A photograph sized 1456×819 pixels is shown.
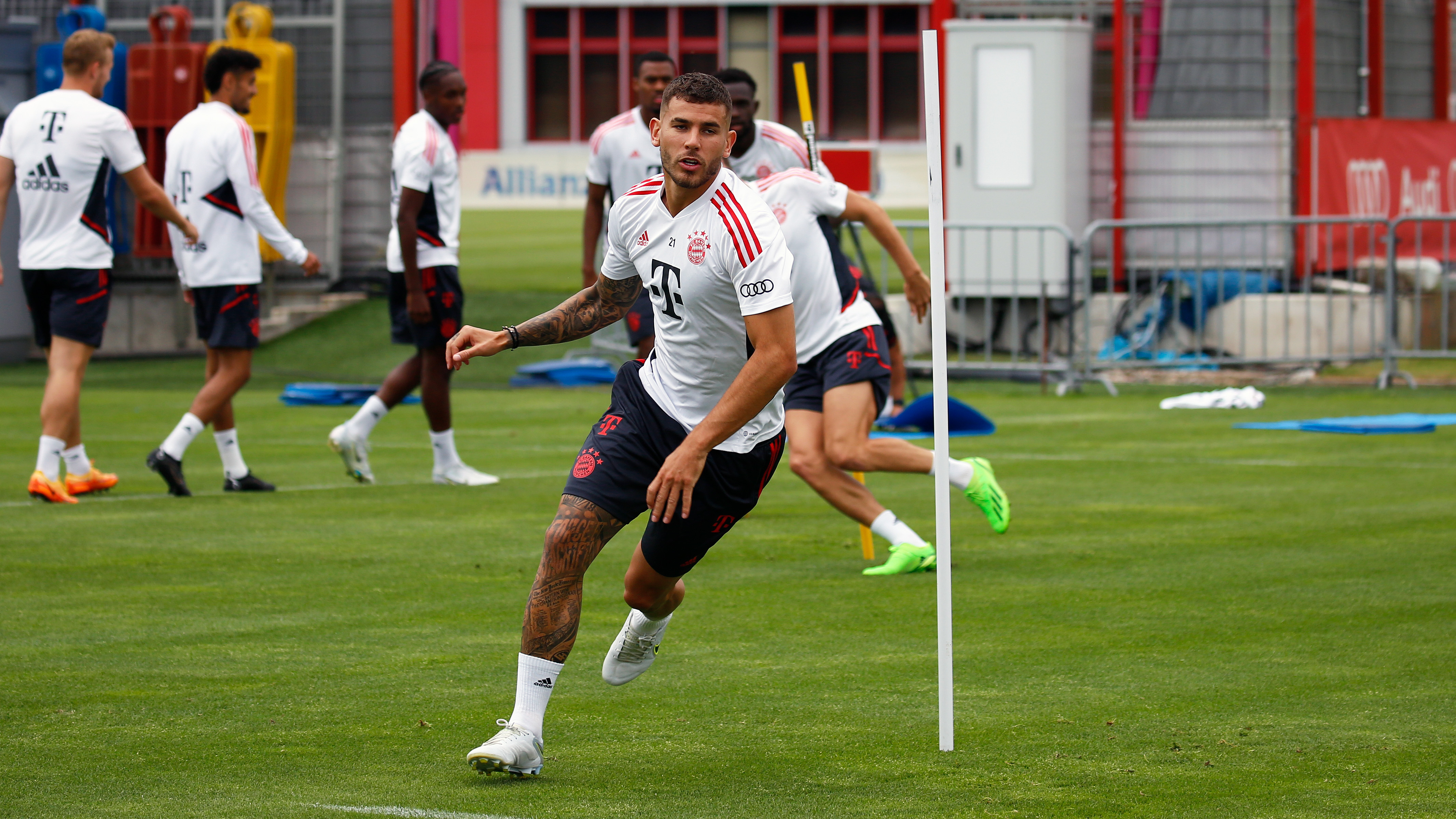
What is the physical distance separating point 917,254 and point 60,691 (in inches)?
584

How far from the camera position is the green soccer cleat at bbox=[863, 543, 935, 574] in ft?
22.4

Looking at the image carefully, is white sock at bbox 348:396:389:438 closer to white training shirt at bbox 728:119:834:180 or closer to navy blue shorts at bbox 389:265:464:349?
navy blue shorts at bbox 389:265:464:349

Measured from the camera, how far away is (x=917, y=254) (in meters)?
18.9

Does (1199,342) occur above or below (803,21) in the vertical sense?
below

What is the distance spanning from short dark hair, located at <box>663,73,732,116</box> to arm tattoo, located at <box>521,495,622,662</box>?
3.45 ft

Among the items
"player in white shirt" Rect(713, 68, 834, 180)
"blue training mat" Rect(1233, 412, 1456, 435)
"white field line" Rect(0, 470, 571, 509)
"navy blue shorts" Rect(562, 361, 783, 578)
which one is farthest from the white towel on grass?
"navy blue shorts" Rect(562, 361, 783, 578)

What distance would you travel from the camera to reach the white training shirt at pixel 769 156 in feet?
25.0

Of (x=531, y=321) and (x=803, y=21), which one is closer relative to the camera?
(x=531, y=321)

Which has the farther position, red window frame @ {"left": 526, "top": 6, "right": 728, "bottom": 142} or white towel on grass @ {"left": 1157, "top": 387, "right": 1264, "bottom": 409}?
red window frame @ {"left": 526, "top": 6, "right": 728, "bottom": 142}

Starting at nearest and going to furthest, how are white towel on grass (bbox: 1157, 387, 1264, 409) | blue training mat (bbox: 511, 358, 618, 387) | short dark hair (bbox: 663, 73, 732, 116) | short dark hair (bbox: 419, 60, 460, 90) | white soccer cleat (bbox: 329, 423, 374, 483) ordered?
short dark hair (bbox: 663, 73, 732, 116) < short dark hair (bbox: 419, 60, 460, 90) < white soccer cleat (bbox: 329, 423, 374, 483) < white towel on grass (bbox: 1157, 387, 1264, 409) < blue training mat (bbox: 511, 358, 618, 387)

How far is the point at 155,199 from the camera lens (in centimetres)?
844

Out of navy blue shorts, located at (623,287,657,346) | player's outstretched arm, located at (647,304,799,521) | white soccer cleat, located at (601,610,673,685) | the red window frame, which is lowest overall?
white soccer cleat, located at (601,610,673,685)

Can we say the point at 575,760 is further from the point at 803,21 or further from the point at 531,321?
the point at 803,21

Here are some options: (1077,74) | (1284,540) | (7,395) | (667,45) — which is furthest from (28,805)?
(667,45)
